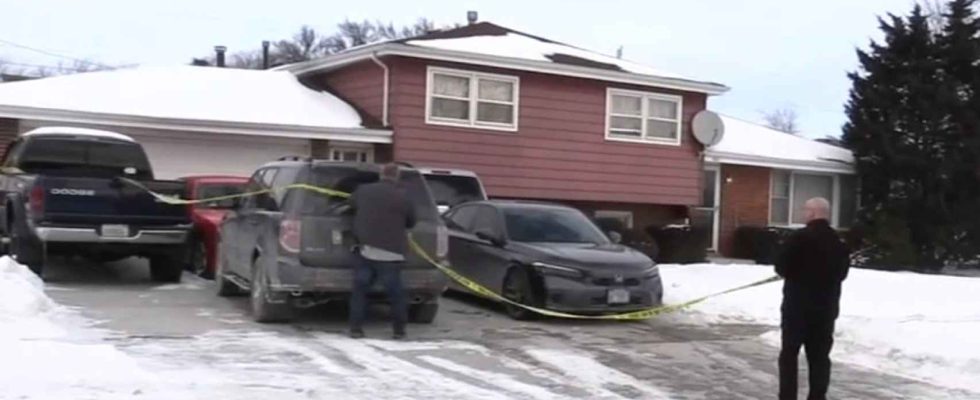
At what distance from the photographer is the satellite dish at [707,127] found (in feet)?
88.4

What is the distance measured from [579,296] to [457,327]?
145 centimetres

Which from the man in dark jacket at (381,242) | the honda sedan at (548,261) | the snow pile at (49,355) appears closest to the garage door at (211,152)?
the honda sedan at (548,261)

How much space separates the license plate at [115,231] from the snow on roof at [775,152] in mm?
16078

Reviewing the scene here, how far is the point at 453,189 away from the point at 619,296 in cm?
419

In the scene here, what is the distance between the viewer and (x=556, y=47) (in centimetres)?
2805

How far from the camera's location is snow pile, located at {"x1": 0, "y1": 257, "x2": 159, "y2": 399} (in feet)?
28.1

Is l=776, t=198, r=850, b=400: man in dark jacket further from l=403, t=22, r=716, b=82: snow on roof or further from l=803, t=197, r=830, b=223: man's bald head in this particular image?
l=403, t=22, r=716, b=82: snow on roof

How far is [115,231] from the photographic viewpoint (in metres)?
14.8

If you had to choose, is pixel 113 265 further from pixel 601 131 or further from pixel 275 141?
pixel 601 131

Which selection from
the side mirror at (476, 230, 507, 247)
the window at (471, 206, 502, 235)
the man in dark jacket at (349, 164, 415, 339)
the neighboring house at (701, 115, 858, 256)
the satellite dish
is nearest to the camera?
the man in dark jacket at (349, 164, 415, 339)

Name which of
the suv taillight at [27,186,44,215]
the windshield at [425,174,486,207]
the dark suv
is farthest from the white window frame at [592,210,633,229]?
the suv taillight at [27,186,44,215]

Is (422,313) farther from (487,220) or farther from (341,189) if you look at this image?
(487,220)

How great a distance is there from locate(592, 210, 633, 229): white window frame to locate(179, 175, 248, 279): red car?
10.3m

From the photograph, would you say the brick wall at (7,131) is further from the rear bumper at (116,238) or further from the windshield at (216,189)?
the rear bumper at (116,238)
